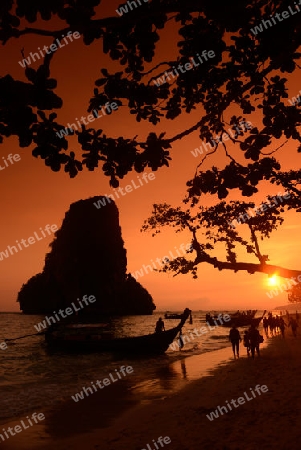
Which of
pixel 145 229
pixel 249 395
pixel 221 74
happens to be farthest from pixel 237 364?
pixel 221 74

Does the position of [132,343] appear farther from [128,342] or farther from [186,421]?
[186,421]

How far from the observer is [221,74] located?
5.50 m

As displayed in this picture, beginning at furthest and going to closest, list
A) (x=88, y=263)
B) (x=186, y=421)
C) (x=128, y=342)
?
1. (x=88, y=263)
2. (x=128, y=342)
3. (x=186, y=421)

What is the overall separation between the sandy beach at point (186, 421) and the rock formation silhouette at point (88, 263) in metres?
102

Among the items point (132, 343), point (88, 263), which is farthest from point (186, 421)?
point (88, 263)

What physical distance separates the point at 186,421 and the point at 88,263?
10957cm

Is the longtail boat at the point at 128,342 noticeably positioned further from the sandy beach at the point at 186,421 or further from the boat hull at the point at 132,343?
the sandy beach at the point at 186,421

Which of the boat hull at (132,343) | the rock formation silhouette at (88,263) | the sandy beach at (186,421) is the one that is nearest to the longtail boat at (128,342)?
the boat hull at (132,343)

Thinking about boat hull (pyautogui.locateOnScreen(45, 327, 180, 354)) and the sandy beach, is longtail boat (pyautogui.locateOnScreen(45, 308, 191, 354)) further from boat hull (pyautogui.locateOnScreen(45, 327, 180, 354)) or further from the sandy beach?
the sandy beach

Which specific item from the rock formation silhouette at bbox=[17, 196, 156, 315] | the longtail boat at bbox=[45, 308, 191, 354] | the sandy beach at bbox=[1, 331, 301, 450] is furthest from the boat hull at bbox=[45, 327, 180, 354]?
the rock formation silhouette at bbox=[17, 196, 156, 315]

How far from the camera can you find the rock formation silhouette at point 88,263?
380 ft

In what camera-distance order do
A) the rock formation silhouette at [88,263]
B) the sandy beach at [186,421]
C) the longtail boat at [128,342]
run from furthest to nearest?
1. the rock formation silhouette at [88,263]
2. the longtail boat at [128,342]
3. the sandy beach at [186,421]

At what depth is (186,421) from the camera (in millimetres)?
10102

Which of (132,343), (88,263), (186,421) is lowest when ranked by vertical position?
(132,343)
